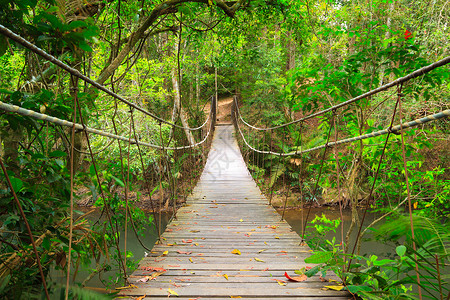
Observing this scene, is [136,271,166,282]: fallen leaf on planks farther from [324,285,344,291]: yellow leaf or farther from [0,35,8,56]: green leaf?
[0,35,8,56]: green leaf

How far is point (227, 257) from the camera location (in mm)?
1668

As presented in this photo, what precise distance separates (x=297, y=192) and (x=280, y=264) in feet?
23.0

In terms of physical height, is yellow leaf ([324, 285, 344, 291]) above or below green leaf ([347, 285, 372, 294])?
below

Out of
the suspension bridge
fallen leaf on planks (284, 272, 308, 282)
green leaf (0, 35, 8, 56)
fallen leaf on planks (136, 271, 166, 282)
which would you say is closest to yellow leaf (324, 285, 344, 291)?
the suspension bridge

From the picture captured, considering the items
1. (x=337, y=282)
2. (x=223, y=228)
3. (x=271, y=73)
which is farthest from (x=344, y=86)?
(x=271, y=73)

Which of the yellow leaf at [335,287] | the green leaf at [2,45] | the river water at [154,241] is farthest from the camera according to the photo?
the river water at [154,241]

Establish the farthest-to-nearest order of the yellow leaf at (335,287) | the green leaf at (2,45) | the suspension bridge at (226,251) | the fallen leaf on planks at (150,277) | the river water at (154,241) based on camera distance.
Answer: the river water at (154,241), the fallen leaf on planks at (150,277), the yellow leaf at (335,287), the suspension bridge at (226,251), the green leaf at (2,45)

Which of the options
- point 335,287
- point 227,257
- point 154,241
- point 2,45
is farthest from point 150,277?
point 154,241

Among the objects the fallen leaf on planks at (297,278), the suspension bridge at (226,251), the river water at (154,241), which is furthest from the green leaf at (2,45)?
the river water at (154,241)

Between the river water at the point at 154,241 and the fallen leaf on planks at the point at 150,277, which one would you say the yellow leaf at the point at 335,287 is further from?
the river water at the point at 154,241

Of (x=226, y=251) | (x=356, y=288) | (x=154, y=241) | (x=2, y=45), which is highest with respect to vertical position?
(x=2, y=45)

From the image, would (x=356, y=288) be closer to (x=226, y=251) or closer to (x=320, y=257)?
(x=320, y=257)

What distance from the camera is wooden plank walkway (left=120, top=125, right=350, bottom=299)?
1240 millimetres

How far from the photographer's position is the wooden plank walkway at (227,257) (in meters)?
1.24
